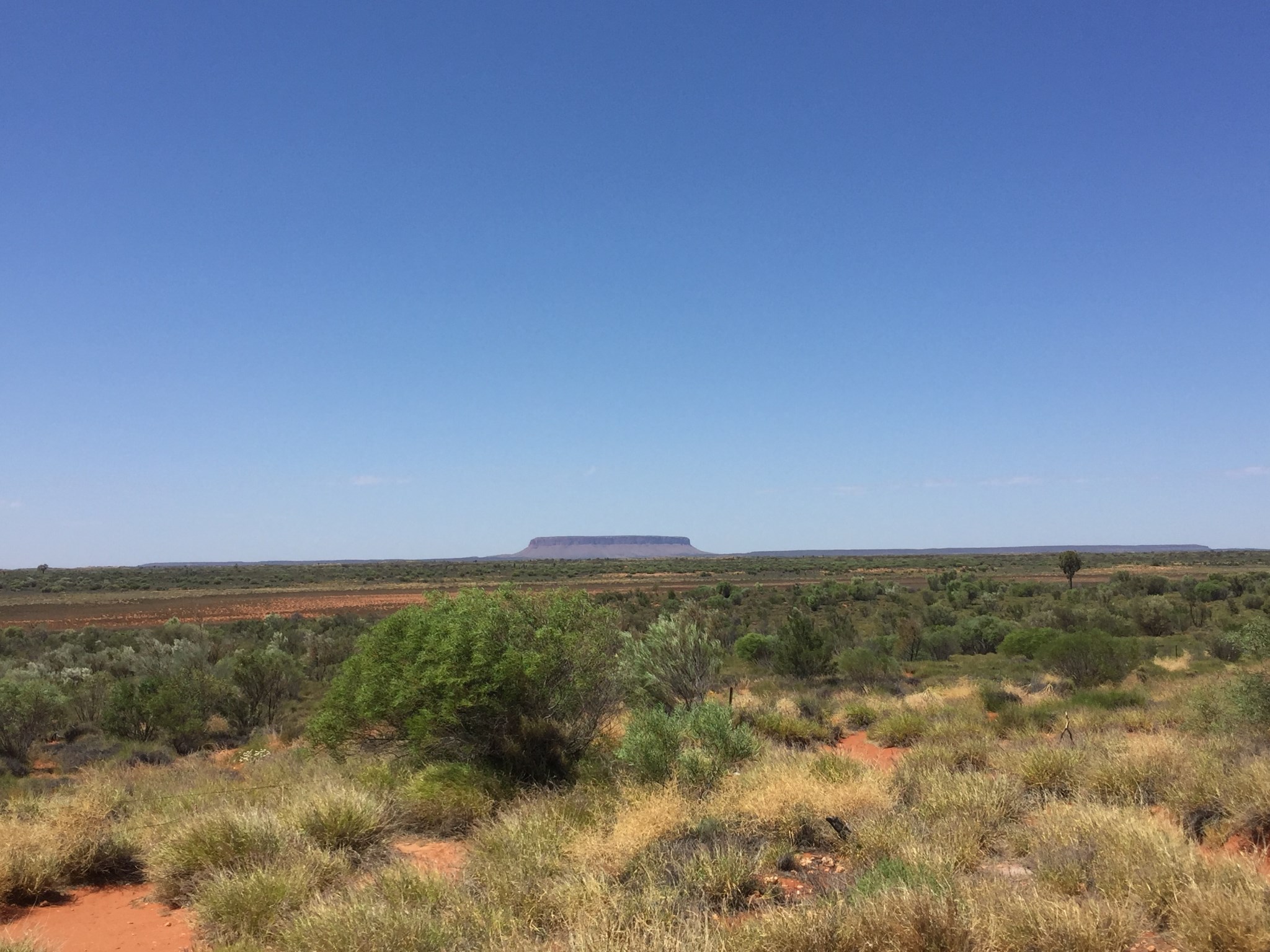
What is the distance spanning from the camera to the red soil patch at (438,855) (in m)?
7.50

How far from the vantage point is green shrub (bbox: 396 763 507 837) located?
920cm

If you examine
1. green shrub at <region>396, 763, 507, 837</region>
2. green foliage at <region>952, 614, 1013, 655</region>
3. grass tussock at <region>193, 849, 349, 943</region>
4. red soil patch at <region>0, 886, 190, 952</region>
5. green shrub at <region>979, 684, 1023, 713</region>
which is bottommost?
green foliage at <region>952, 614, 1013, 655</region>

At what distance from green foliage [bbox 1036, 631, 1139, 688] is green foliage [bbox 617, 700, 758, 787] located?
12226 mm

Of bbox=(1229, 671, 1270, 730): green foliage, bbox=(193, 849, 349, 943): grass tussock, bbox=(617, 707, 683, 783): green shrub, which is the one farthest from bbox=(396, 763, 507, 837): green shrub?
bbox=(1229, 671, 1270, 730): green foliage

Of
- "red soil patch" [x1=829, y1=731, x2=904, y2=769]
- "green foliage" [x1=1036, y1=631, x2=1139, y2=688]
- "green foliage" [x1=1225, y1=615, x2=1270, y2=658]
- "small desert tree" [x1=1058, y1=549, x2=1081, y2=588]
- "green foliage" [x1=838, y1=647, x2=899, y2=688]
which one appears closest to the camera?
"green foliage" [x1=1225, y1=615, x2=1270, y2=658]

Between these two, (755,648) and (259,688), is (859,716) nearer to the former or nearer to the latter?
(755,648)

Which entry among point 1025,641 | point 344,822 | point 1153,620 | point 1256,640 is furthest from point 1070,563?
point 344,822

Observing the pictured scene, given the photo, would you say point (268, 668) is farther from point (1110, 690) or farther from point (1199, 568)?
point (1199, 568)

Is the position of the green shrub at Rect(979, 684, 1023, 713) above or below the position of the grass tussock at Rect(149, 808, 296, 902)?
below

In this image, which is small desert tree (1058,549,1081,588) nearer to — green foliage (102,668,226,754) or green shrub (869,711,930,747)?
green shrub (869,711,930,747)

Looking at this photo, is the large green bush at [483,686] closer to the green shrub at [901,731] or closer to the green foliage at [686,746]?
the green foliage at [686,746]

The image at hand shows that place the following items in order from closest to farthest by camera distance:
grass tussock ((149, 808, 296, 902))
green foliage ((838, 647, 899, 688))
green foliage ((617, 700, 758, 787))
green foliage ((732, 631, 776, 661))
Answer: grass tussock ((149, 808, 296, 902))
green foliage ((617, 700, 758, 787))
green foliage ((838, 647, 899, 688))
green foliage ((732, 631, 776, 661))

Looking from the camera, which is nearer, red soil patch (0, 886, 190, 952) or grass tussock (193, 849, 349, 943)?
grass tussock (193, 849, 349, 943)

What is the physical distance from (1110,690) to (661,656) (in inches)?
404
